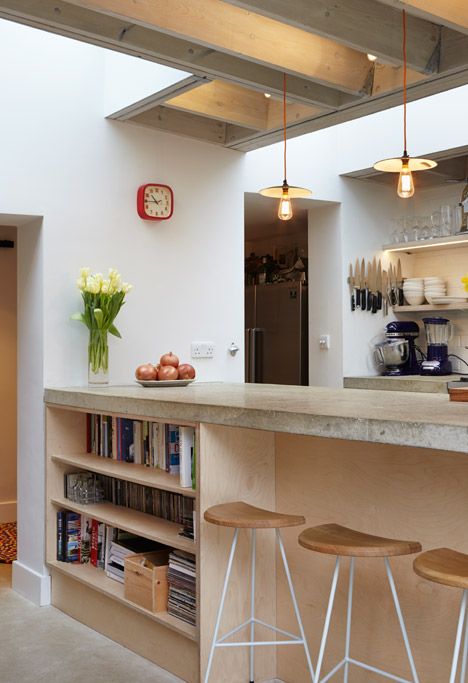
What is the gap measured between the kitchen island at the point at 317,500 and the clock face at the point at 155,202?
1.36m

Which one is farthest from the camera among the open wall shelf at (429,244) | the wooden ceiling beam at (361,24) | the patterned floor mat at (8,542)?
the open wall shelf at (429,244)

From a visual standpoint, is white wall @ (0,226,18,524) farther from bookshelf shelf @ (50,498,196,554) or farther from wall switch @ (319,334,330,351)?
wall switch @ (319,334,330,351)

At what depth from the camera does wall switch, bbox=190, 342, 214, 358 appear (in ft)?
15.1

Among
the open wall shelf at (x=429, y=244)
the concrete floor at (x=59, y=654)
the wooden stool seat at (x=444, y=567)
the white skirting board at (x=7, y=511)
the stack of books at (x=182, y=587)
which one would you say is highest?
the open wall shelf at (x=429, y=244)

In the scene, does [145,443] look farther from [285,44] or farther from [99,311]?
[285,44]

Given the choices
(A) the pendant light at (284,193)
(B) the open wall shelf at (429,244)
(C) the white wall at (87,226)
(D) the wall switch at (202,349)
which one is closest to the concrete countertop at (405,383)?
(B) the open wall shelf at (429,244)

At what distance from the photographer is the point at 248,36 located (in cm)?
327

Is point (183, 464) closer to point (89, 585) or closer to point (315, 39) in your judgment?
point (89, 585)

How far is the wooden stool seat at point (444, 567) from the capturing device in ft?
6.13

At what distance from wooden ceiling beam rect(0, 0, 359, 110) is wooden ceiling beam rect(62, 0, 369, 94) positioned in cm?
17

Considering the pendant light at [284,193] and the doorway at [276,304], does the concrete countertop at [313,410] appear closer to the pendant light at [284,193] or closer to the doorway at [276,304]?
the pendant light at [284,193]

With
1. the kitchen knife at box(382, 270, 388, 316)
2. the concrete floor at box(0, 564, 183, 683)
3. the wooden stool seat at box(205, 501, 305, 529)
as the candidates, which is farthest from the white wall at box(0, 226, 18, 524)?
the wooden stool seat at box(205, 501, 305, 529)

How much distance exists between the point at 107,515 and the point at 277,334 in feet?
8.90

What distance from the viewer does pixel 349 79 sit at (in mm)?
3623
